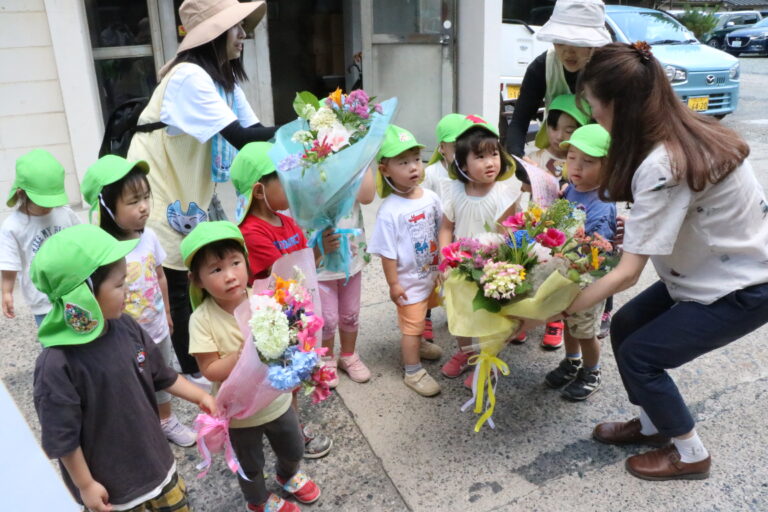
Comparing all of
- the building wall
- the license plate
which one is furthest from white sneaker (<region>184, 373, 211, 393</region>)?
the license plate

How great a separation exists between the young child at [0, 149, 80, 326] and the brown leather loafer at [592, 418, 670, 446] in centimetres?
261

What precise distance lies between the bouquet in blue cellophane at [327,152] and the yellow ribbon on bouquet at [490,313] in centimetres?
61

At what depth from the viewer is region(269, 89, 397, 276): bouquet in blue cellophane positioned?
258 cm

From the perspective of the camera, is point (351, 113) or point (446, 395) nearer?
point (351, 113)

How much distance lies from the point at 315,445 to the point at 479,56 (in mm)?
4764

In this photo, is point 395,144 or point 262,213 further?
point 395,144

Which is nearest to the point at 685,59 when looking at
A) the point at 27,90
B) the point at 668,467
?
the point at 668,467

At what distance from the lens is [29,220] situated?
2.96 metres

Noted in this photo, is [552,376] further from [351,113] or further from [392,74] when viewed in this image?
[392,74]

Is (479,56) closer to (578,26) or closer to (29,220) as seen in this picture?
(578,26)

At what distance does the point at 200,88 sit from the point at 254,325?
54.5 inches

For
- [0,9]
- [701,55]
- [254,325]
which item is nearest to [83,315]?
[254,325]

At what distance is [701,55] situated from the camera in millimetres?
9562

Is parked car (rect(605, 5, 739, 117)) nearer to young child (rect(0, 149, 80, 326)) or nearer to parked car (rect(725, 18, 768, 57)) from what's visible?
young child (rect(0, 149, 80, 326))
